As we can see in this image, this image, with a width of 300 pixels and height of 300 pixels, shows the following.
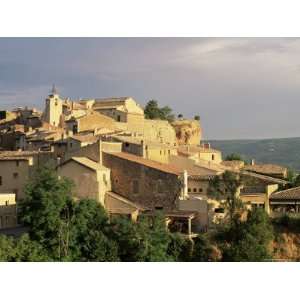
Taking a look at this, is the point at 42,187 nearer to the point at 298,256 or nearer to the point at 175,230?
the point at 175,230

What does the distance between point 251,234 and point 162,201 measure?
3.00 m

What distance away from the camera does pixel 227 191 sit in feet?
67.5

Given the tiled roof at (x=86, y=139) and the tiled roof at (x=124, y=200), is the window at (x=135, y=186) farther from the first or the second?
the tiled roof at (x=86, y=139)

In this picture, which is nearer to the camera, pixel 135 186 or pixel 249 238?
pixel 249 238

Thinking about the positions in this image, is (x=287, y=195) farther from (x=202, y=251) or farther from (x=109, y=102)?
(x=109, y=102)

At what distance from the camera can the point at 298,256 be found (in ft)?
65.7

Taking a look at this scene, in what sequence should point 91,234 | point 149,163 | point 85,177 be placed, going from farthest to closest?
1. point 149,163
2. point 85,177
3. point 91,234

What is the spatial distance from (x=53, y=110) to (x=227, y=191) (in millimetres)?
13883

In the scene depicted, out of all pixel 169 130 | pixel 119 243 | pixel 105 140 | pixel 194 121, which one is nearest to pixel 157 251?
pixel 119 243

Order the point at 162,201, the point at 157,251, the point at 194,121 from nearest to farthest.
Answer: the point at 157,251
the point at 162,201
the point at 194,121

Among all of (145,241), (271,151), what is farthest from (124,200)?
(271,151)

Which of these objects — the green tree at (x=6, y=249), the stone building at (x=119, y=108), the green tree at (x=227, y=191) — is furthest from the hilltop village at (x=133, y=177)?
the stone building at (x=119, y=108)

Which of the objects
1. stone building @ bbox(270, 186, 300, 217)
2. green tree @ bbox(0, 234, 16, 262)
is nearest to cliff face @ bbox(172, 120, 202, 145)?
stone building @ bbox(270, 186, 300, 217)

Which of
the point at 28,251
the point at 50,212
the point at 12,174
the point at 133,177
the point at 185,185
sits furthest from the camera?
the point at 12,174
